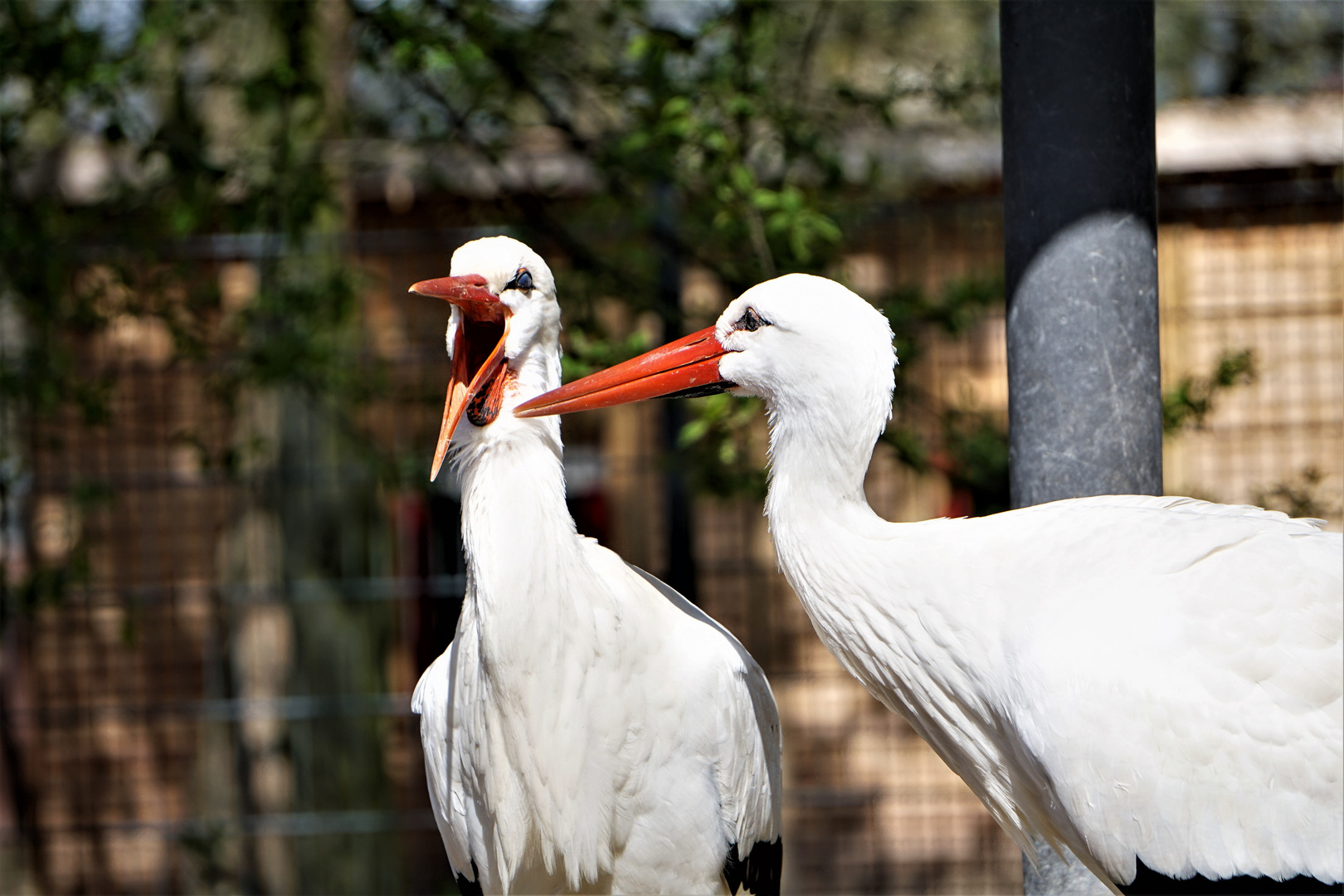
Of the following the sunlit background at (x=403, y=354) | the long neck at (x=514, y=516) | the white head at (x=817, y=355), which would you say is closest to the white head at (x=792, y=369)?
the white head at (x=817, y=355)

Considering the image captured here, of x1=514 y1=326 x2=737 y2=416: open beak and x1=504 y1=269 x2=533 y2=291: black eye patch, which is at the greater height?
x1=504 y1=269 x2=533 y2=291: black eye patch

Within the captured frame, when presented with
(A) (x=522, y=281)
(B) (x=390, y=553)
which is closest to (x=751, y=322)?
(A) (x=522, y=281)

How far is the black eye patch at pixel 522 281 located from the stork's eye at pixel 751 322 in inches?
16.8

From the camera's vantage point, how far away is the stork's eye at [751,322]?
2.12 metres

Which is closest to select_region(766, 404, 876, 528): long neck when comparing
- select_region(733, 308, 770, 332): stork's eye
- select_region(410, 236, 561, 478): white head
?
select_region(733, 308, 770, 332): stork's eye

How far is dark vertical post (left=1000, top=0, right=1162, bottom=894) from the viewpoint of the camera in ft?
6.59

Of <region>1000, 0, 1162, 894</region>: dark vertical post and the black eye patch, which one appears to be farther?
the black eye patch

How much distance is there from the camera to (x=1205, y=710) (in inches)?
67.6

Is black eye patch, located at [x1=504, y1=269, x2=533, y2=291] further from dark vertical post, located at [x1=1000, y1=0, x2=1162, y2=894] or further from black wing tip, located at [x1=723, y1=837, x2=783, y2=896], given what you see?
black wing tip, located at [x1=723, y1=837, x2=783, y2=896]

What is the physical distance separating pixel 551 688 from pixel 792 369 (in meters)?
0.71

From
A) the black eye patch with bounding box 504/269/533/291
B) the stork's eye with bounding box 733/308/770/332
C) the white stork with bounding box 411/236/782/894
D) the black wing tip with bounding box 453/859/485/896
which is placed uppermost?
the black eye patch with bounding box 504/269/533/291

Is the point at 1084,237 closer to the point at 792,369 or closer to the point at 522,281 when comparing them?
the point at 792,369

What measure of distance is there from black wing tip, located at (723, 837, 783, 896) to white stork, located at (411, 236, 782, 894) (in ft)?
0.03

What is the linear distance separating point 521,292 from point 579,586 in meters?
0.56
